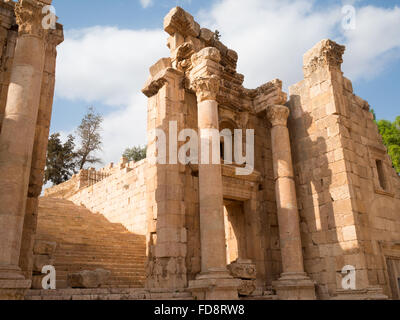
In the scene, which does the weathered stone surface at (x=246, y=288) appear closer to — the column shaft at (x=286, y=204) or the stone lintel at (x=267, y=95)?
the column shaft at (x=286, y=204)

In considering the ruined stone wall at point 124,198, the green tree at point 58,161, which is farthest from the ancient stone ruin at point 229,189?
the green tree at point 58,161

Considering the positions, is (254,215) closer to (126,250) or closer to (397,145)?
(126,250)

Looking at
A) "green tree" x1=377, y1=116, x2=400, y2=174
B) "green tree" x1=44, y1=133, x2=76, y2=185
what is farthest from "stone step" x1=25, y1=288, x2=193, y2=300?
"green tree" x1=44, y1=133, x2=76, y2=185

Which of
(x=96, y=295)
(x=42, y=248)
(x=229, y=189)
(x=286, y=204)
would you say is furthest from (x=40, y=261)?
(x=286, y=204)

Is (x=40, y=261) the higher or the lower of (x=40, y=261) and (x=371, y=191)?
the lower

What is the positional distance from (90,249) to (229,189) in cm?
577

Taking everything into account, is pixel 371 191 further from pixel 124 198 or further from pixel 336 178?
pixel 124 198

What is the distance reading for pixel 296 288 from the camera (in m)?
10.9

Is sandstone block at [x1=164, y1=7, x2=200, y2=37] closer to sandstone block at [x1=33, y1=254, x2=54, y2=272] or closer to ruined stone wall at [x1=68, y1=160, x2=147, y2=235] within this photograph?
sandstone block at [x1=33, y1=254, x2=54, y2=272]

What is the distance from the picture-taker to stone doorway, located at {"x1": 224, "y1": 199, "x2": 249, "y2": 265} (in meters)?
12.8

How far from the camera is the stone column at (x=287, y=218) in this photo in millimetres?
10945

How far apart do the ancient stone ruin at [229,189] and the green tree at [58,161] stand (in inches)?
767

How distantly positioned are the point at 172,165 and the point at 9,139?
4.81 meters

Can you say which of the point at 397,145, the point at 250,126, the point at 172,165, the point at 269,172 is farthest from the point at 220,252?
the point at 397,145
